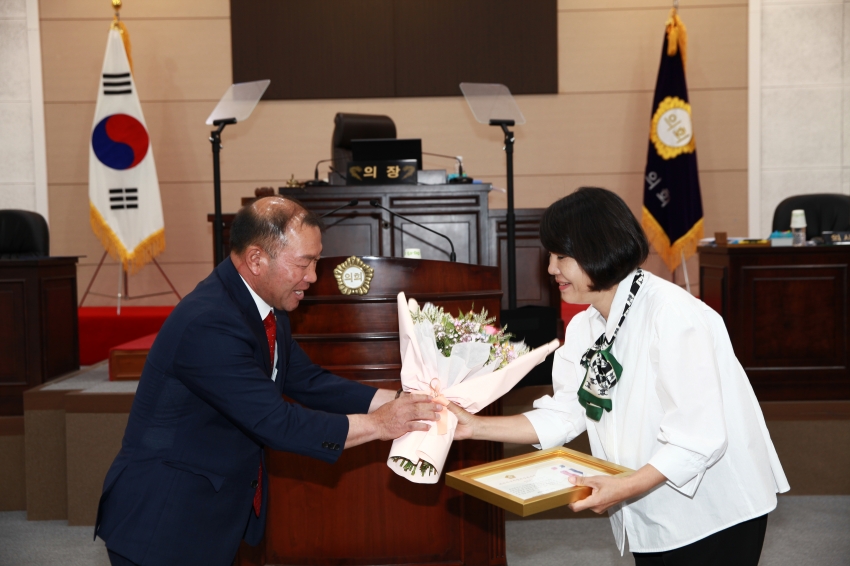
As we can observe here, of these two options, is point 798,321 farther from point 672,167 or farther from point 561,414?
point 561,414

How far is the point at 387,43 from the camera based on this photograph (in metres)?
6.63

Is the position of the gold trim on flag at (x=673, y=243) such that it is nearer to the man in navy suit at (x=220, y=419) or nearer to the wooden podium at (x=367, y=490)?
the wooden podium at (x=367, y=490)

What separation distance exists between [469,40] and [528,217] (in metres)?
2.50

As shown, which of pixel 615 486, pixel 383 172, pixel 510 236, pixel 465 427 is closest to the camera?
pixel 615 486

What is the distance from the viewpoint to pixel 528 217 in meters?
4.88

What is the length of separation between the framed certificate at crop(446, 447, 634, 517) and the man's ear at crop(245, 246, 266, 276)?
67 cm

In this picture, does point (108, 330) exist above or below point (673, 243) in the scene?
below

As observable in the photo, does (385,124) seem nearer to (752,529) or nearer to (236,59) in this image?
(236,59)

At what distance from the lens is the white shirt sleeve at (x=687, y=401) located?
53.9 inches

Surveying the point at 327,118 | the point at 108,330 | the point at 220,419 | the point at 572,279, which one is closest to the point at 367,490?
the point at 220,419

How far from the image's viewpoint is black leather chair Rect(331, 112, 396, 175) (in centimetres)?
509

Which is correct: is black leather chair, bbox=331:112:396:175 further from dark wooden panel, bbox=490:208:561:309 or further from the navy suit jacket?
the navy suit jacket

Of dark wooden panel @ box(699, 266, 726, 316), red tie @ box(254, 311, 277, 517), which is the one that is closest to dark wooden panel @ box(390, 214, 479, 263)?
dark wooden panel @ box(699, 266, 726, 316)

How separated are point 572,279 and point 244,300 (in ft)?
2.54
